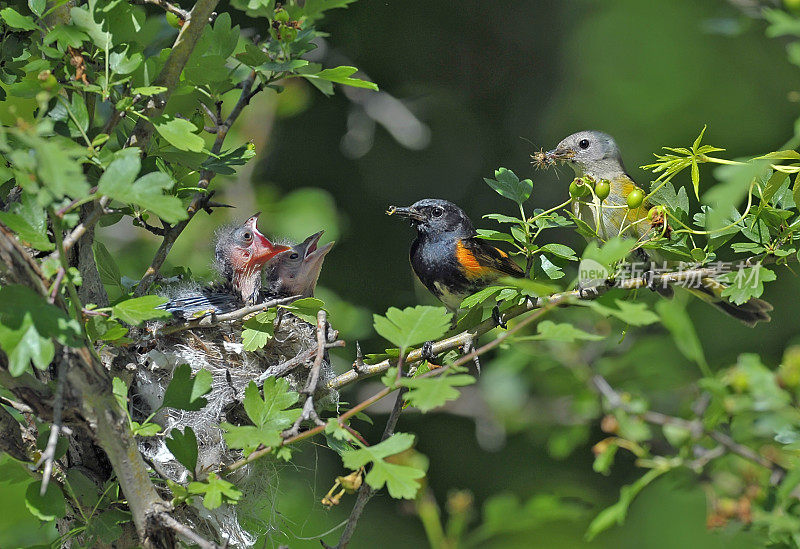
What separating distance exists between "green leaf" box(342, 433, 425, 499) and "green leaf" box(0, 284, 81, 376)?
487 mm

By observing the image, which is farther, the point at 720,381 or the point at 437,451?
the point at 437,451

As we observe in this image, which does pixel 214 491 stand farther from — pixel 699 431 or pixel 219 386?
pixel 219 386

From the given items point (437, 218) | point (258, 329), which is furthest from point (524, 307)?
point (437, 218)

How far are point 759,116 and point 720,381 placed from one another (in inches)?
153

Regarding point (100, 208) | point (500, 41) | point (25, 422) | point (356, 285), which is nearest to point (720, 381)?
point (100, 208)

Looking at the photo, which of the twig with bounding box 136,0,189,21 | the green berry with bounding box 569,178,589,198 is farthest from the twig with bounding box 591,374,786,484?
the twig with bounding box 136,0,189,21

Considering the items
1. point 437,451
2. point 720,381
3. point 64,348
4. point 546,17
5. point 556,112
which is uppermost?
point 720,381

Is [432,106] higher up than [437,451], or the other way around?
[432,106]

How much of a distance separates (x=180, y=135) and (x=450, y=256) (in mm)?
1427

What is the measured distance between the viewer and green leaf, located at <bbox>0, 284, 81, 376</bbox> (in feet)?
4.26

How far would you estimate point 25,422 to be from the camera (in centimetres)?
199

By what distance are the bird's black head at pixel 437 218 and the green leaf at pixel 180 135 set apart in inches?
56.8

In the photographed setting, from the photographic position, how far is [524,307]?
82.0 inches

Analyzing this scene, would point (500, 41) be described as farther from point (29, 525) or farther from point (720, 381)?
point (720, 381)
